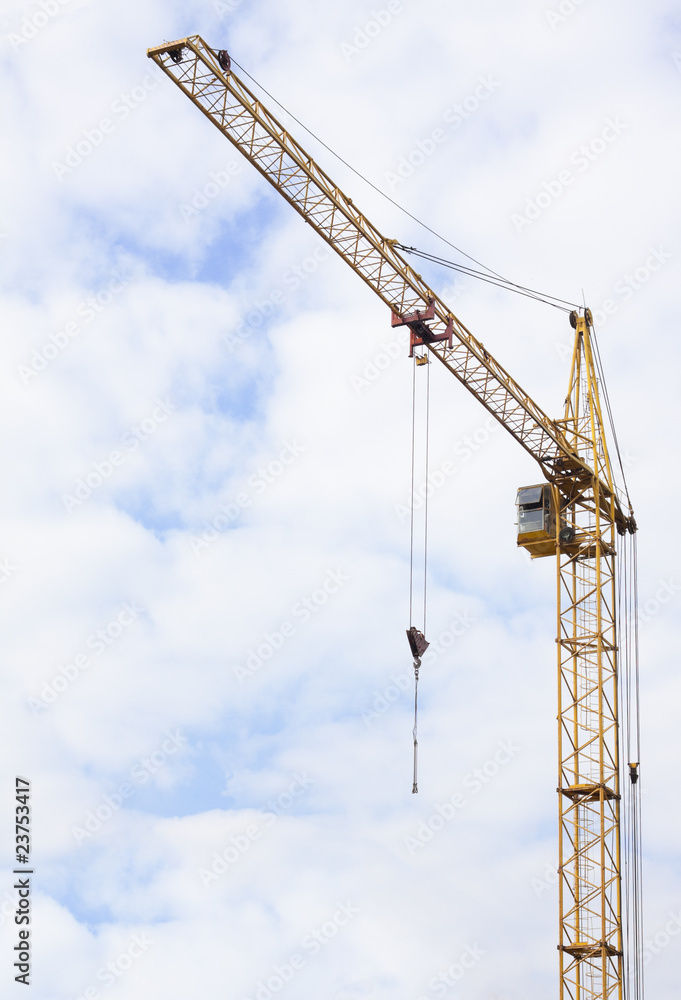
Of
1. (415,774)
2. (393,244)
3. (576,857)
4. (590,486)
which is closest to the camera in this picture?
(415,774)

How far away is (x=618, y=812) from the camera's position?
63719 millimetres

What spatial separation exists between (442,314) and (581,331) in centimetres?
1250

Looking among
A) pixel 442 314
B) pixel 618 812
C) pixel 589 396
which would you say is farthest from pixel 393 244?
pixel 618 812

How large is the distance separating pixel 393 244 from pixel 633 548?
789 inches

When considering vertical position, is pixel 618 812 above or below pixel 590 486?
below

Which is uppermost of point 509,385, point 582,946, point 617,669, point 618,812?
point 509,385

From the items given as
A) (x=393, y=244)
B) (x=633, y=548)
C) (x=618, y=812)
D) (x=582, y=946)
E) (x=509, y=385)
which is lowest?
(x=582, y=946)

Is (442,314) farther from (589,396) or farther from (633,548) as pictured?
(633,548)

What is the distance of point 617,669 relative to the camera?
65125 mm

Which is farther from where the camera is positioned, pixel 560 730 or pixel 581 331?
pixel 581 331

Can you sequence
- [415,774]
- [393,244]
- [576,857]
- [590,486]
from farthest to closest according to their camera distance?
[590,486] < [576,857] < [393,244] < [415,774]

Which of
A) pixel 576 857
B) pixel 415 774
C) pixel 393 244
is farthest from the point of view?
pixel 576 857

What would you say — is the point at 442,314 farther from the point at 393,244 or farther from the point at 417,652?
the point at 417,652

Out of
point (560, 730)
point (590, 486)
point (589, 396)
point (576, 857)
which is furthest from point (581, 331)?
point (576, 857)
